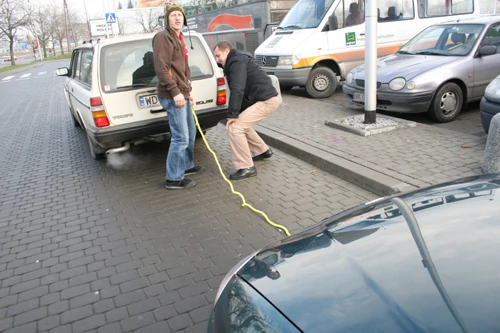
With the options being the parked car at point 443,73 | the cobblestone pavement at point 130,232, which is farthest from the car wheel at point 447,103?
the cobblestone pavement at point 130,232

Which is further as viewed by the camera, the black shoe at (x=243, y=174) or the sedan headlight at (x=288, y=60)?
the sedan headlight at (x=288, y=60)

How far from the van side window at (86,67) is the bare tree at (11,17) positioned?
4419cm

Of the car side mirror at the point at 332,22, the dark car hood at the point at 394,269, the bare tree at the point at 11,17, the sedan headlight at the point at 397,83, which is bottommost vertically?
the dark car hood at the point at 394,269

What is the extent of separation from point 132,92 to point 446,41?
5.89 m

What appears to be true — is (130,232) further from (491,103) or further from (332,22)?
(332,22)

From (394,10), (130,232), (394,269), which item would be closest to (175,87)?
(130,232)

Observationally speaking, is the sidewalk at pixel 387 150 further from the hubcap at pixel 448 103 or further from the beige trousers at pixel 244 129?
the beige trousers at pixel 244 129

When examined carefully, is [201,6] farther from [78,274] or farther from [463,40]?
[78,274]

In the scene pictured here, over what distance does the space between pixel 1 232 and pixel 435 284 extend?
173 inches

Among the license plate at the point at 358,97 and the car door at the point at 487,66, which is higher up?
the car door at the point at 487,66

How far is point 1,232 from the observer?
4.50m

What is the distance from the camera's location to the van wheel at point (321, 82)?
406 inches

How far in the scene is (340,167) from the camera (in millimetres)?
5262

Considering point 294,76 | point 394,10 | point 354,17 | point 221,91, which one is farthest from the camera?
point 394,10
